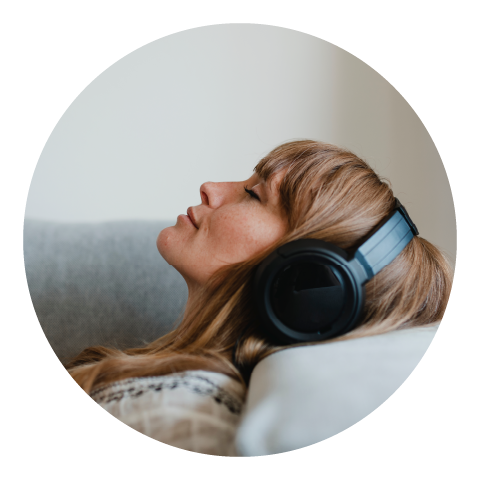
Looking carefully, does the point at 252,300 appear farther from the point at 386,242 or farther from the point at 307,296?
the point at 386,242

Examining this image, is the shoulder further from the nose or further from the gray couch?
the nose

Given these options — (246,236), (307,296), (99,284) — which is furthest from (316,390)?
(99,284)

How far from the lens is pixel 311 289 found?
28.6 inches

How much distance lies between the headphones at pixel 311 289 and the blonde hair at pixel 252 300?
0.05 ft

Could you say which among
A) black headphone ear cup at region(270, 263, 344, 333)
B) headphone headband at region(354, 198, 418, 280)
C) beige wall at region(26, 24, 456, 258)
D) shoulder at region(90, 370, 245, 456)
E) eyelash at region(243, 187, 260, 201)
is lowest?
shoulder at region(90, 370, 245, 456)

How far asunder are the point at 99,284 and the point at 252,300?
0.24 m

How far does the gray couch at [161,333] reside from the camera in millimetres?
690

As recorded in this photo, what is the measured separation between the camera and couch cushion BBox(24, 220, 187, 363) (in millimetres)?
804

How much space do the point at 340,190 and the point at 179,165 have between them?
0.83ft

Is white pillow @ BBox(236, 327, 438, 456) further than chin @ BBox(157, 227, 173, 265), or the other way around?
chin @ BBox(157, 227, 173, 265)

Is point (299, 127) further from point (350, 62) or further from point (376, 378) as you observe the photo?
point (376, 378)

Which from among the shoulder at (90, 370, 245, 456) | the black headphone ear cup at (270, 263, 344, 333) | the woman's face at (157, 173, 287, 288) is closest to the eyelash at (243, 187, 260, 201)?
the woman's face at (157, 173, 287, 288)

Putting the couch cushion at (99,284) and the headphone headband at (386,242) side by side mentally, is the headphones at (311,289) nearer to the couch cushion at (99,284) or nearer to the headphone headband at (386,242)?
the headphone headband at (386,242)

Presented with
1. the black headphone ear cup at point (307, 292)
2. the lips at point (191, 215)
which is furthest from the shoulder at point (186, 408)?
the lips at point (191, 215)
